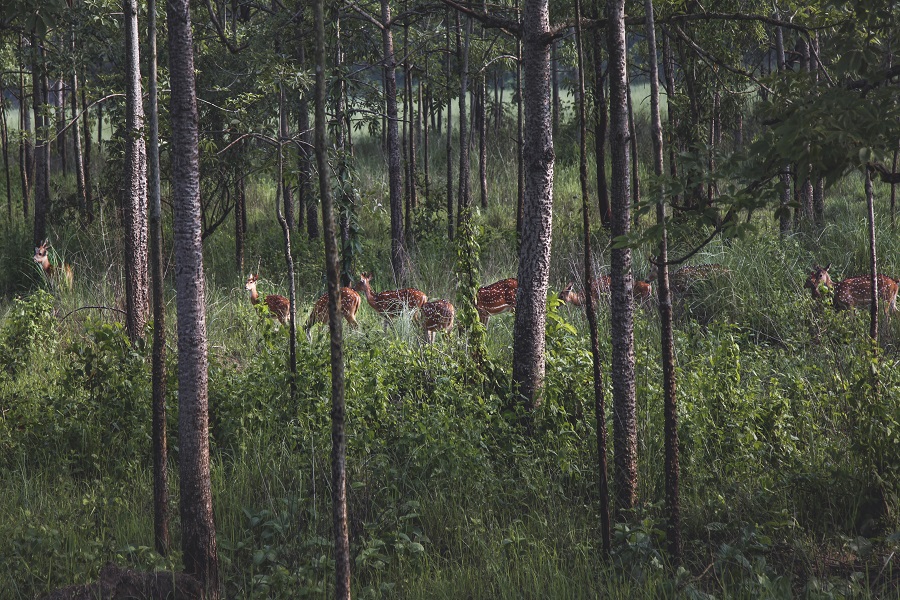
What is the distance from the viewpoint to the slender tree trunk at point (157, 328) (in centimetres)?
473

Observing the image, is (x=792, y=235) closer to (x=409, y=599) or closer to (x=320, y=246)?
(x=320, y=246)

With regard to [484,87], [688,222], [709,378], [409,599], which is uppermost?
[484,87]

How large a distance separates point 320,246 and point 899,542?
44.4 feet

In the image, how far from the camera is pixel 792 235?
12.6 metres

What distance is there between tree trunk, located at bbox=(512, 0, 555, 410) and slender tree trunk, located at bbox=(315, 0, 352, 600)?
3198 mm

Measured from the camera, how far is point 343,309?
1050 centimetres

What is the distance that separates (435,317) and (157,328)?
4.93 metres

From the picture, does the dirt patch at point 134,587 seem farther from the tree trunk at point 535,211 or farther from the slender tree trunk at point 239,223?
the slender tree trunk at point 239,223

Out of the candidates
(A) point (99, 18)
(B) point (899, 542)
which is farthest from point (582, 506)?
(A) point (99, 18)

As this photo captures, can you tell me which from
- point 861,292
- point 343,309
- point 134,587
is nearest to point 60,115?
point 343,309

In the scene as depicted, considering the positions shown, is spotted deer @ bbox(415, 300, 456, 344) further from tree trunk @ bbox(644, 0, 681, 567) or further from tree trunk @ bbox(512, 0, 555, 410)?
tree trunk @ bbox(644, 0, 681, 567)

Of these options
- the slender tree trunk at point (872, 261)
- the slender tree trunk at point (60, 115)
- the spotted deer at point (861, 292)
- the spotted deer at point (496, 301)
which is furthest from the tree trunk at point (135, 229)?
the spotted deer at point (861, 292)

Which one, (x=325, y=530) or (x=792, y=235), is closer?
(x=325, y=530)

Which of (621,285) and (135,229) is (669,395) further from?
(135,229)
